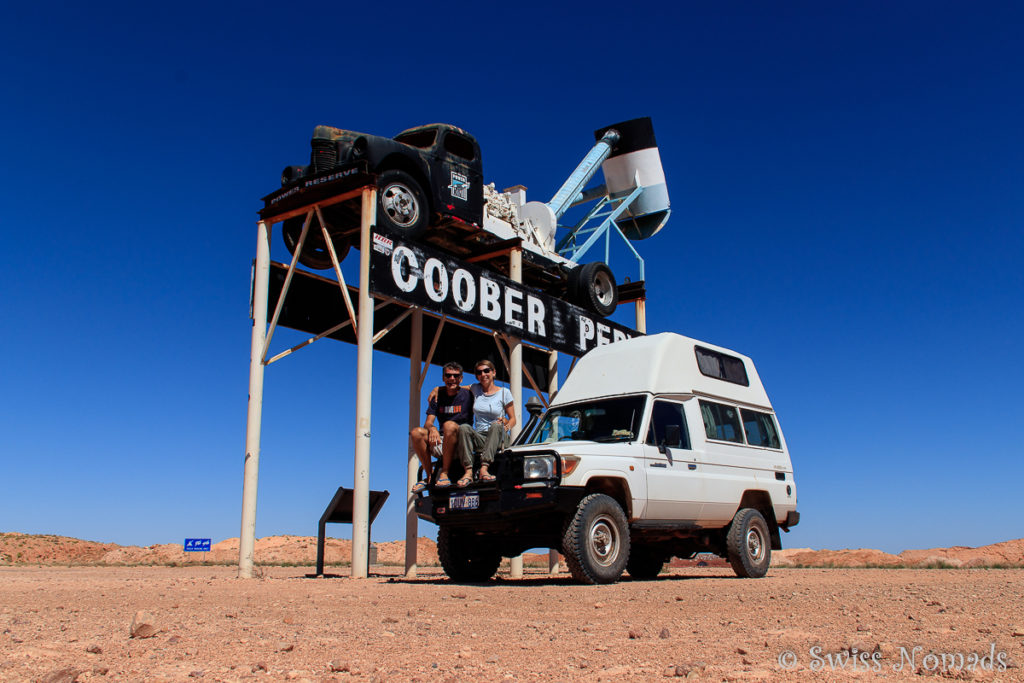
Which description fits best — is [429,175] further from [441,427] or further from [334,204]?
[441,427]

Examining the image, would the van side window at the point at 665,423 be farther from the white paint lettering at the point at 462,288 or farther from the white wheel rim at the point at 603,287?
the white wheel rim at the point at 603,287

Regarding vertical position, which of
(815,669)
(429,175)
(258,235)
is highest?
(429,175)

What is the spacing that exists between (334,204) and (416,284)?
5.89 feet

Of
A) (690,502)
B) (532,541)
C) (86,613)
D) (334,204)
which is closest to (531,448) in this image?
(532,541)

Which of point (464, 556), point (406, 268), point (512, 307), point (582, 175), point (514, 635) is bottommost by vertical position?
point (514, 635)

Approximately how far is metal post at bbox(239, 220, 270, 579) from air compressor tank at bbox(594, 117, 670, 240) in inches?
488

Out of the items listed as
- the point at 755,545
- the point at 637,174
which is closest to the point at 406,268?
the point at 755,545

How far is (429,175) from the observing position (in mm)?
13016

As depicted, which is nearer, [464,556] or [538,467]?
[538,467]

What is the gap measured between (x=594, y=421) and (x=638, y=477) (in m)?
0.96

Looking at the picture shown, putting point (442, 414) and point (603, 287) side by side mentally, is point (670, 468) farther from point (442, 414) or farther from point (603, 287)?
point (603, 287)

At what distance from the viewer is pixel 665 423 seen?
29.7 ft

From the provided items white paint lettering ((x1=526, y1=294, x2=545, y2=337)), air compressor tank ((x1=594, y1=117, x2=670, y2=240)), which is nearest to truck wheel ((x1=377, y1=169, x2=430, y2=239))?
white paint lettering ((x1=526, y1=294, x2=545, y2=337))

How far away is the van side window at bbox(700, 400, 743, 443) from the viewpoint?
9.65 m
